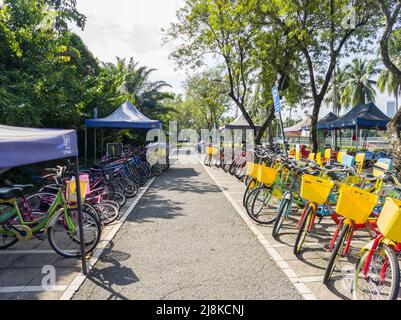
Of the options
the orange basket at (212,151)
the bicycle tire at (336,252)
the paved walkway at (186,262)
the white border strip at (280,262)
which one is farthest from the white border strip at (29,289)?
the orange basket at (212,151)

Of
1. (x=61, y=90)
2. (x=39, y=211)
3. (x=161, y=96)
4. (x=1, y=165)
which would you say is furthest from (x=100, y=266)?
(x=161, y=96)

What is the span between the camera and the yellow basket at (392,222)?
8.63ft

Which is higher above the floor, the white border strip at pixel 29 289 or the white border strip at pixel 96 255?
the white border strip at pixel 96 255

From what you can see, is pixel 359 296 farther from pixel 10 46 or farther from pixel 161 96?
pixel 161 96

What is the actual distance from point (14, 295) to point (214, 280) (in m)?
2.10

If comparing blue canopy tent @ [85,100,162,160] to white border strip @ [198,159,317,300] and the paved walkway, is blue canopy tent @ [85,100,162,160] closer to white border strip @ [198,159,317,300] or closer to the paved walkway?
the paved walkway

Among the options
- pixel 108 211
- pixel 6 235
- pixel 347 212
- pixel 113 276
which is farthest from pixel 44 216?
pixel 347 212

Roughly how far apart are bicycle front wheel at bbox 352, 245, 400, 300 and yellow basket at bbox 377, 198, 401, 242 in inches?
9.3

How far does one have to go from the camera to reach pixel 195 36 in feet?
47.3

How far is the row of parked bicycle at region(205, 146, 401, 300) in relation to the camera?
2.93 metres

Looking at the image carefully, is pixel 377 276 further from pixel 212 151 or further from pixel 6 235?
pixel 212 151

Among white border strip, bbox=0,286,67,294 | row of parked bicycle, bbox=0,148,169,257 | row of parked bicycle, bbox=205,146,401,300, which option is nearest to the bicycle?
row of parked bicycle, bbox=0,148,169,257

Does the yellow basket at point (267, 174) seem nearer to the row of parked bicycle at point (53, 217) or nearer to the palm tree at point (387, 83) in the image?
the row of parked bicycle at point (53, 217)

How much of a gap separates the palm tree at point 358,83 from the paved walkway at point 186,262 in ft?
127
